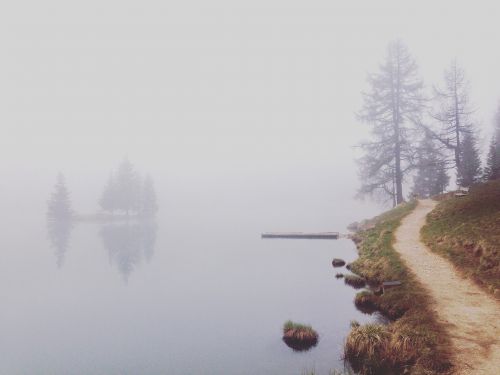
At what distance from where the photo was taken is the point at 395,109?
34344mm

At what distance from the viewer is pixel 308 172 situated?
140625mm

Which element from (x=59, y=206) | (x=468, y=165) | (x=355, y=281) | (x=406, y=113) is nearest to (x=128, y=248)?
(x=355, y=281)

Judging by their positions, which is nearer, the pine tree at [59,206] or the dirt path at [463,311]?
the dirt path at [463,311]

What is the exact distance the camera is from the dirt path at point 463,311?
833 cm

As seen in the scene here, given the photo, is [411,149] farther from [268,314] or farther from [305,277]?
[268,314]

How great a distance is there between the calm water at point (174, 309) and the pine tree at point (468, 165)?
13.3 m

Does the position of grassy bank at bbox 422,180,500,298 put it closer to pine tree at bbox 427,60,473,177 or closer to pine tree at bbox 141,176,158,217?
pine tree at bbox 427,60,473,177

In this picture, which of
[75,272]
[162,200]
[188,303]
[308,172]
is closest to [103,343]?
[188,303]

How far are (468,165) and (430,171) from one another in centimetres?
1169

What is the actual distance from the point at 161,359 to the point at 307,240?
899 inches

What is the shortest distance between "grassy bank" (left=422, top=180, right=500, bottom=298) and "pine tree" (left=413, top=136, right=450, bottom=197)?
10.5 meters

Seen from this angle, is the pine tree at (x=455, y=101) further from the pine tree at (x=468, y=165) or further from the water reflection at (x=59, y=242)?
the water reflection at (x=59, y=242)

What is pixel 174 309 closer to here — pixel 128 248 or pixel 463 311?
pixel 463 311

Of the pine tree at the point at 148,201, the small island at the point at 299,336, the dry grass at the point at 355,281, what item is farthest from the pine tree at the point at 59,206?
the small island at the point at 299,336
